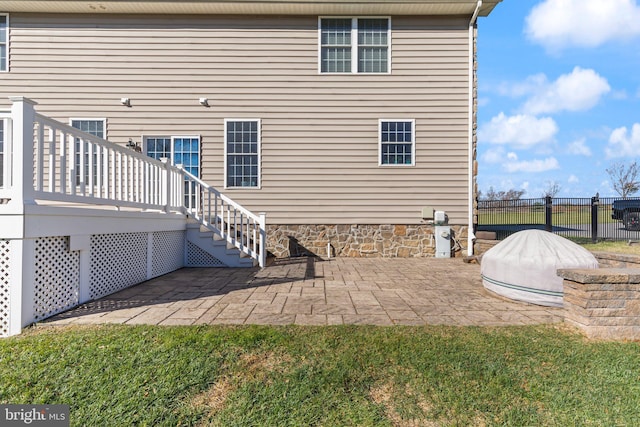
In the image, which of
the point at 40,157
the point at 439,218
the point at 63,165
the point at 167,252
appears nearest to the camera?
the point at 40,157

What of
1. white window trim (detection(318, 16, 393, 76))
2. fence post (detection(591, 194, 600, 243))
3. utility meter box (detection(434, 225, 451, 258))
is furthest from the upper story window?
fence post (detection(591, 194, 600, 243))

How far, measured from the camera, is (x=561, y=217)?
11.6m

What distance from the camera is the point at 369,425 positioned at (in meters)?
2.08

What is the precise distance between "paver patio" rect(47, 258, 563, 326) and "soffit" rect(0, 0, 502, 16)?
21.1 ft

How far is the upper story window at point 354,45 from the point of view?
834 cm

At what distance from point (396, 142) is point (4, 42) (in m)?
10.2

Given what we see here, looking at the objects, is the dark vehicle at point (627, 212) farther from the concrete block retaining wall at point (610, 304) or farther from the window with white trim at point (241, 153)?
the window with white trim at point (241, 153)

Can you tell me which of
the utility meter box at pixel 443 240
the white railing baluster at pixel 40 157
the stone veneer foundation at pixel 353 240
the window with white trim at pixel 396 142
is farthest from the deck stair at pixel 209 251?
the utility meter box at pixel 443 240

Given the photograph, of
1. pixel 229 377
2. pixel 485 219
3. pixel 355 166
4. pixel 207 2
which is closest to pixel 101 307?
pixel 229 377

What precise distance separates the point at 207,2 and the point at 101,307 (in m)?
7.34

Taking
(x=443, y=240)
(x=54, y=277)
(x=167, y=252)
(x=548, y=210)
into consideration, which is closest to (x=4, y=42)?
(x=167, y=252)

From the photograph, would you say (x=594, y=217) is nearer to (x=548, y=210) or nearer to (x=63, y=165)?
(x=548, y=210)

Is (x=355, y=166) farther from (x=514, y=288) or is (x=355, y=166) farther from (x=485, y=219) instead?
(x=485, y=219)

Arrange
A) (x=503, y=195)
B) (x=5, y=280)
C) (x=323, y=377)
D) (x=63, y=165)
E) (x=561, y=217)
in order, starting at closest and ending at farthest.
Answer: (x=323, y=377)
(x=5, y=280)
(x=63, y=165)
(x=561, y=217)
(x=503, y=195)
